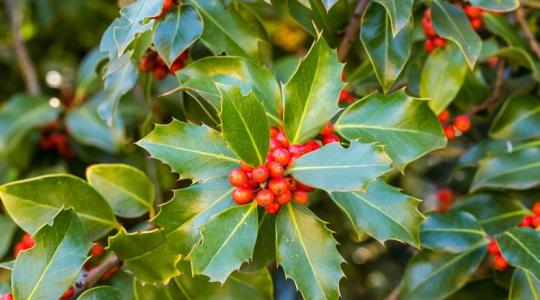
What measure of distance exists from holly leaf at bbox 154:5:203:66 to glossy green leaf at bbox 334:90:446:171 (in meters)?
0.29

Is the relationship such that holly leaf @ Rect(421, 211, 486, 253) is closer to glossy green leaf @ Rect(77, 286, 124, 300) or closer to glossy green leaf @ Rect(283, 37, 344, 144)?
glossy green leaf @ Rect(283, 37, 344, 144)

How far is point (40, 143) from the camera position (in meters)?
2.08

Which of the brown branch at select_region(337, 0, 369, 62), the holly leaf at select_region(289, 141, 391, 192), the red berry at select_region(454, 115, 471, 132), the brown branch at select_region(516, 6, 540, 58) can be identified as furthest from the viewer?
the brown branch at select_region(516, 6, 540, 58)

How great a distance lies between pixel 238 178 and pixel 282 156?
2.9 inches

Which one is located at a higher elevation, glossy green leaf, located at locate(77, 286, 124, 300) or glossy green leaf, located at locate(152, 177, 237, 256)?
glossy green leaf, located at locate(152, 177, 237, 256)

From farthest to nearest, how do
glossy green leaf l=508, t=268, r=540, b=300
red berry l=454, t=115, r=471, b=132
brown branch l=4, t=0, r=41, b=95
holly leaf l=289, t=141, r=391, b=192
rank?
1. brown branch l=4, t=0, r=41, b=95
2. red berry l=454, t=115, r=471, b=132
3. glossy green leaf l=508, t=268, r=540, b=300
4. holly leaf l=289, t=141, r=391, b=192

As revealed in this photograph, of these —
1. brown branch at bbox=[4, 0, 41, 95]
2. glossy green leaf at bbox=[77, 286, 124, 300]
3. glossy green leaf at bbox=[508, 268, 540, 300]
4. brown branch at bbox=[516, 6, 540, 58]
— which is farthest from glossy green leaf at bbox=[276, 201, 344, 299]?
brown branch at bbox=[4, 0, 41, 95]

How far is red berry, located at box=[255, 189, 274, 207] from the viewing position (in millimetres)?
1068

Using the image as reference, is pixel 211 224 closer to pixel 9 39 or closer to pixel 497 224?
pixel 497 224

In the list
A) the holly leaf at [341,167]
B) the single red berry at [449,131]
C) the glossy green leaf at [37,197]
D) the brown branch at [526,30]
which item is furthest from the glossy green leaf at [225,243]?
the brown branch at [526,30]

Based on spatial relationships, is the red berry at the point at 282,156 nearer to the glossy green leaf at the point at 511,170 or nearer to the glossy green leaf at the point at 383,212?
the glossy green leaf at the point at 383,212

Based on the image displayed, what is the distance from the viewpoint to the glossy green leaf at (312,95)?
3.70ft

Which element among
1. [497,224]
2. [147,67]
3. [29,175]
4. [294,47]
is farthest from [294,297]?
[294,47]

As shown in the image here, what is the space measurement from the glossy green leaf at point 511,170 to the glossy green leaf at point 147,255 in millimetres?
631
